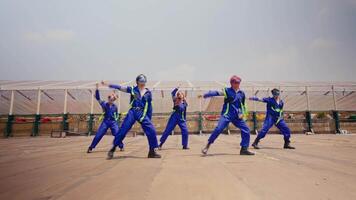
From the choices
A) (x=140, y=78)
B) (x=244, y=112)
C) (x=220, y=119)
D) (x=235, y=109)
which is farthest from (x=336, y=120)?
(x=140, y=78)

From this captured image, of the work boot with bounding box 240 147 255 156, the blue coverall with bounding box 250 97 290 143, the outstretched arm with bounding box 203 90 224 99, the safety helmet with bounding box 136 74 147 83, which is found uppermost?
the safety helmet with bounding box 136 74 147 83

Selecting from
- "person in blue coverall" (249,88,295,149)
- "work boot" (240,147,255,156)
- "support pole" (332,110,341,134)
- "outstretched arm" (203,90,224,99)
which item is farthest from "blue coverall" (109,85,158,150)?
"support pole" (332,110,341,134)

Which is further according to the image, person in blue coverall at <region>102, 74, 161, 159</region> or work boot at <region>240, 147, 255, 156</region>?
work boot at <region>240, 147, 255, 156</region>

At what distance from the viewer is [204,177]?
2.23 meters

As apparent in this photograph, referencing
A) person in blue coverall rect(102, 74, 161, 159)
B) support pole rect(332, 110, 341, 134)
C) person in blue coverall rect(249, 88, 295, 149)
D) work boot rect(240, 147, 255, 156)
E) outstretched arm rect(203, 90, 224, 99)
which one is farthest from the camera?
support pole rect(332, 110, 341, 134)

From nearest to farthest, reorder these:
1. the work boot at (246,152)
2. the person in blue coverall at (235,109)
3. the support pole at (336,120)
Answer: the work boot at (246,152)
the person in blue coverall at (235,109)
the support pole at (336,120)

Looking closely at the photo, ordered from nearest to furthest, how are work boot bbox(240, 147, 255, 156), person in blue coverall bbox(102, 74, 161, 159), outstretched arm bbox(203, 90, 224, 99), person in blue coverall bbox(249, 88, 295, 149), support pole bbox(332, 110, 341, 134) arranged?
person in blue coverall bbox(102, 74, 161, 159) < work boot bbox(240, 147, 255, 156) < outstretched arm bbox(203, 90, 224, 99) < person in blue coverall bbox(249, 88, 295, 149) < support pole bbox(332, 110, 341, 134)

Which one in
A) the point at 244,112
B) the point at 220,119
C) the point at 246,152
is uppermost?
the point at 244,112

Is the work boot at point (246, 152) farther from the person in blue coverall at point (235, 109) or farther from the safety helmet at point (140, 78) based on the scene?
the safety helmet at point (140, 78)

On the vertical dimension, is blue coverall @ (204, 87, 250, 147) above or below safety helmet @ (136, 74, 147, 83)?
below

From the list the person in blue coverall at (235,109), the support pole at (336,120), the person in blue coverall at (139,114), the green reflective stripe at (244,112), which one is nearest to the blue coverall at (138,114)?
the person in blue coverall at (139,114)

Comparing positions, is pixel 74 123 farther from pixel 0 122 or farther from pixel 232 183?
pixel 232 183

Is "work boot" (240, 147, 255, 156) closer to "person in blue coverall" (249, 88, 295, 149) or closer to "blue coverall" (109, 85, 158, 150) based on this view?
"person in blue coverall" (249, 88, 295, 149)

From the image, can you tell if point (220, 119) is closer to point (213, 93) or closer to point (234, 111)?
point (234, 111)
